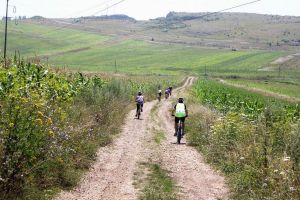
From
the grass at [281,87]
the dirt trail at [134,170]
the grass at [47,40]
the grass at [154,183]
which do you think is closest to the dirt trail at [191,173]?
the dirt trail at [134,170]

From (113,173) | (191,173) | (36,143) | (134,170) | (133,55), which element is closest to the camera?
(36,143)

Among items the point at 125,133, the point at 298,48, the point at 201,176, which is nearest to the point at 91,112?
the point at 125,133

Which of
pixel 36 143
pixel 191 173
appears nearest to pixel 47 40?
pixel 191 173

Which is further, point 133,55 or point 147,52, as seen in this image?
point 147,52

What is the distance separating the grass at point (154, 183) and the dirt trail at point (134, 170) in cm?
22

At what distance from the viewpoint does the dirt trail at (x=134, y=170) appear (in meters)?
11.4

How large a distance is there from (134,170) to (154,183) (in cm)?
169

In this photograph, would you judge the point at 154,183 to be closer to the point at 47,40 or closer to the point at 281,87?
the point at 281,87

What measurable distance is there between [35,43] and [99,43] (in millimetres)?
26364

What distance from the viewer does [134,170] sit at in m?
13.8

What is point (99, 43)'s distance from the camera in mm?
163625

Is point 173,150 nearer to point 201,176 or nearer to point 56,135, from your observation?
point 201,176

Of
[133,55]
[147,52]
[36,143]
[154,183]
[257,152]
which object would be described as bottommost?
[154,183]

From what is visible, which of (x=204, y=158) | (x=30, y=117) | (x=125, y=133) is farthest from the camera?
(x=125, y=133)
